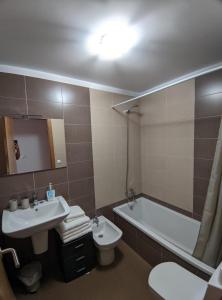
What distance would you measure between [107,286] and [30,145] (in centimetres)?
180

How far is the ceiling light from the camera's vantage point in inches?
45.2

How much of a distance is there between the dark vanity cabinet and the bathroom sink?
0.35m

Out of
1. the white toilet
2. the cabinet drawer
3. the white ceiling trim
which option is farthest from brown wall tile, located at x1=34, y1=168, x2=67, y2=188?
the white ceiling trim

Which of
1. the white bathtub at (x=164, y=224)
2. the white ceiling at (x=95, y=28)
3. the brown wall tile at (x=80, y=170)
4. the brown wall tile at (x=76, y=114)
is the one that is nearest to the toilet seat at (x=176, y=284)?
the white bathtub at (x=164, y=224)

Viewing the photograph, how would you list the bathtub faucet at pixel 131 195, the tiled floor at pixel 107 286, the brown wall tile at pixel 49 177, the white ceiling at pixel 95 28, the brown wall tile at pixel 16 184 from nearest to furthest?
the white ceiling at pixel 95 28
the tiled floor at pixel 107 286
the brown wall tile at pixel 16 184
the brown wall tile at pixel 49 177
the bathtub faucet at pixel 131 195

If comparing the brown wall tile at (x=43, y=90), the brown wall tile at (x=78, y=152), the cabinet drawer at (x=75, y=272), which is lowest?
the cabinet drawer at (x=75, y=272)

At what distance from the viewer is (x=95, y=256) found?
1.93 meters

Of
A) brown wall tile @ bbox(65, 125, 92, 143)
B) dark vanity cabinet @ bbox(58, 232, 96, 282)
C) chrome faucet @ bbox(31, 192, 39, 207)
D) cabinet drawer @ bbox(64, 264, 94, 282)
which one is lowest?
cabinet drawer @ bbox(64, 264, 94, 282)

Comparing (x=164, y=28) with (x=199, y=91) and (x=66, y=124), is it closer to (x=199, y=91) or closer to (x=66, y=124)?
(x=199, y=91)

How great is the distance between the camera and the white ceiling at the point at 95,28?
954mm

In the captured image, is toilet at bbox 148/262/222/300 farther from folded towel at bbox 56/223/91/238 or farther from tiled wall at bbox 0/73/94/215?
tiled wall at bbox 0/73/94/215

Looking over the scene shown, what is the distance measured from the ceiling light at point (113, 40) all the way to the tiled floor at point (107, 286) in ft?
7.84

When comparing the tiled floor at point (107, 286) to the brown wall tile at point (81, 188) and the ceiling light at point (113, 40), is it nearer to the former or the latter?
the brown wall tile at point (81, 188)

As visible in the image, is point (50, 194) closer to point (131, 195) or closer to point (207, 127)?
point (131, 195)
